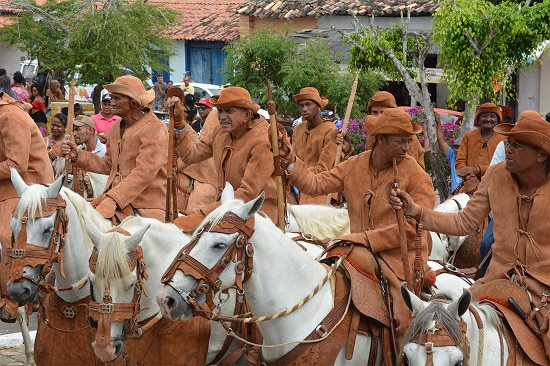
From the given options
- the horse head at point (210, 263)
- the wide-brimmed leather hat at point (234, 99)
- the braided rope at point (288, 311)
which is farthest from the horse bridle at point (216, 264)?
the wide-brimmed leather hat at point (234, 99)

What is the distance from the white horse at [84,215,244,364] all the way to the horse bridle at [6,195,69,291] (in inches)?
11.7

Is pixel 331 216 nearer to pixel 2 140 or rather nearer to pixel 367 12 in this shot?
pixel 2 140

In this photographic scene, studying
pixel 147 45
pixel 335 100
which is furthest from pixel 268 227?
pixel 147 45

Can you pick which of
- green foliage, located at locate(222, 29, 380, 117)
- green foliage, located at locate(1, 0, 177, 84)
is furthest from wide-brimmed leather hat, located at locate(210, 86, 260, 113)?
green foliage, located at locate(1, 0, 177, 84)

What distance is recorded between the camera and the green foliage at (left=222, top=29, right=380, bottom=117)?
660 inches

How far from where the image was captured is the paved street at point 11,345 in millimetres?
9227

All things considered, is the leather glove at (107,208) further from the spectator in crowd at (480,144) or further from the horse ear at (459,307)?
the spectator in crowd at (480,144)

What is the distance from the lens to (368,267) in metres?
6.27

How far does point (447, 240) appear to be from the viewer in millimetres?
10086

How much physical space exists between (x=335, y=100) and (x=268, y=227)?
1136 centimetres

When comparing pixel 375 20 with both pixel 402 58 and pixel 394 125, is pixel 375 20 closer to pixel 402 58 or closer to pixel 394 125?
pixel 402 58

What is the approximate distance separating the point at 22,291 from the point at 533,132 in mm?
3372

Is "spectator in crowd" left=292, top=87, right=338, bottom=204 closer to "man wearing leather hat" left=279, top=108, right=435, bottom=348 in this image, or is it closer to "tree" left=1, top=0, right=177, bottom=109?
"man wearing leather hat" left=279, top=108, right=435, bottom=348

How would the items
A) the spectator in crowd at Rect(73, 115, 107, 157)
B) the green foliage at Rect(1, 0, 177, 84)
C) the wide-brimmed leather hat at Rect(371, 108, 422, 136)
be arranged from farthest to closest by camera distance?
the green foliage at Rect(1, 0, 177, 84), the spectator in crowd at Rect(73, 115, 107, 157), the wide-brimmed leather hat at Rect(371, 108, 422, 136)
